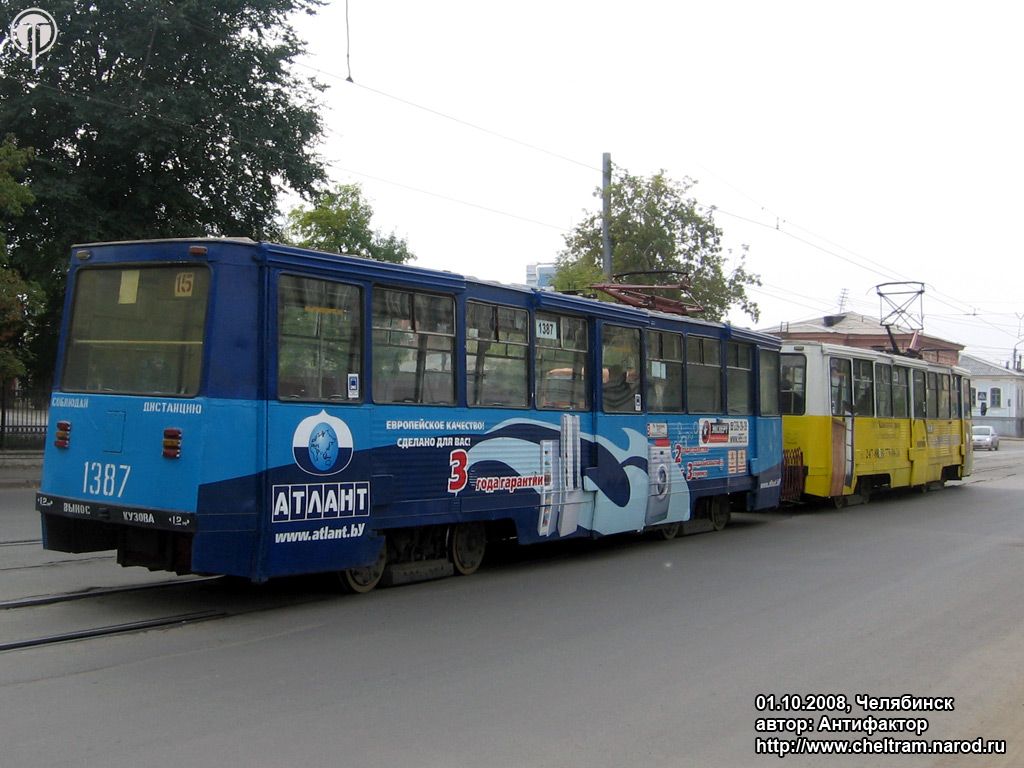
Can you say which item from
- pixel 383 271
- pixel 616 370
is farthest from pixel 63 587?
pixel 616 370

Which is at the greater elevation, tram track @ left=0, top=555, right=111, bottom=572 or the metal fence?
A: the metal fence

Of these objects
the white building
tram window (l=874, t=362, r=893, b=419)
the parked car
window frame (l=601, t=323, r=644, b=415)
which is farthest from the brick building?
window frame (l=601, t=323, r=644, b=415)

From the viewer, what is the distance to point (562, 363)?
39.8ft

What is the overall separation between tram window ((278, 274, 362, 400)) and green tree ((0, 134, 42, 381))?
13.4m

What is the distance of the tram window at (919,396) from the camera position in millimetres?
24828

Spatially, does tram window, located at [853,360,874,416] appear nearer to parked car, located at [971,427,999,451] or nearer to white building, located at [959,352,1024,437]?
parked car, located at [971,427,999,451]

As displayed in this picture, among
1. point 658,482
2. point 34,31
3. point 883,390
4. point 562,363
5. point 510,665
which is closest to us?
point 510,665

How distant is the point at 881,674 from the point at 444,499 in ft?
14.6

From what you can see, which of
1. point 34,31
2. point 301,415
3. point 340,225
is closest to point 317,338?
point 301,415

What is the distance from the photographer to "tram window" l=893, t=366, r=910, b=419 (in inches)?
927

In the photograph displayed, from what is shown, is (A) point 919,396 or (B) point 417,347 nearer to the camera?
(B) point 417,347

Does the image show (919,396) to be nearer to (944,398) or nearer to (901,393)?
(901,393)

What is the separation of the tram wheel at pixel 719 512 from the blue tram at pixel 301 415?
484cm

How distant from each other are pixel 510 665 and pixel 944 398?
23.2 m
